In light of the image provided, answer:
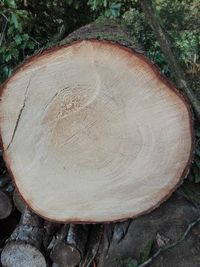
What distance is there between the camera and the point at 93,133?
2.18m

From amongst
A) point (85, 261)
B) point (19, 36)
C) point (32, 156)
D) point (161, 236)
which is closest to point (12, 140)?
point (32, 156)

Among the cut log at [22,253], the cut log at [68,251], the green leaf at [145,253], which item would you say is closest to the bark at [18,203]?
the cut log at [22,253]

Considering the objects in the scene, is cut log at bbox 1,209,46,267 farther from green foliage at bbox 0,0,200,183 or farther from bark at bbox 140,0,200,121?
green foliage at bbox 0,0,200,183

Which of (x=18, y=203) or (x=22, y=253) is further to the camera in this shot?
(x=18, y=203)

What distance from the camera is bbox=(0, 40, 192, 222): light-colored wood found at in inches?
82.9

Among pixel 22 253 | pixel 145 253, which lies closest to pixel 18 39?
pixel 22 253

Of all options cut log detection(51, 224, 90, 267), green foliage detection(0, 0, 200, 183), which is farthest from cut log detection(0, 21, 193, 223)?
green foliage detection(0, 0, 200, 183)

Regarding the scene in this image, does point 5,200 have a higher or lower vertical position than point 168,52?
lower

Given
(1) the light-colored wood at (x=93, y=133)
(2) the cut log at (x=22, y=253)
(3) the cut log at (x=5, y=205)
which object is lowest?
(2) the cut log at (x=22, y=253)

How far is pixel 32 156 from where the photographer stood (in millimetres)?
2291

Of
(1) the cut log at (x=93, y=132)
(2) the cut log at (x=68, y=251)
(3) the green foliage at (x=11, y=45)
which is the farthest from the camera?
(3) the green foliage at (x=11, y=45)

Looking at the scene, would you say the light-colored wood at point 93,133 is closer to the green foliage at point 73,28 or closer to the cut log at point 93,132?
the cut log at point 93,132

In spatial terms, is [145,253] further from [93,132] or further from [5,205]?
[5,205]

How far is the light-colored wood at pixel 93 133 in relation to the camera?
2105mm
